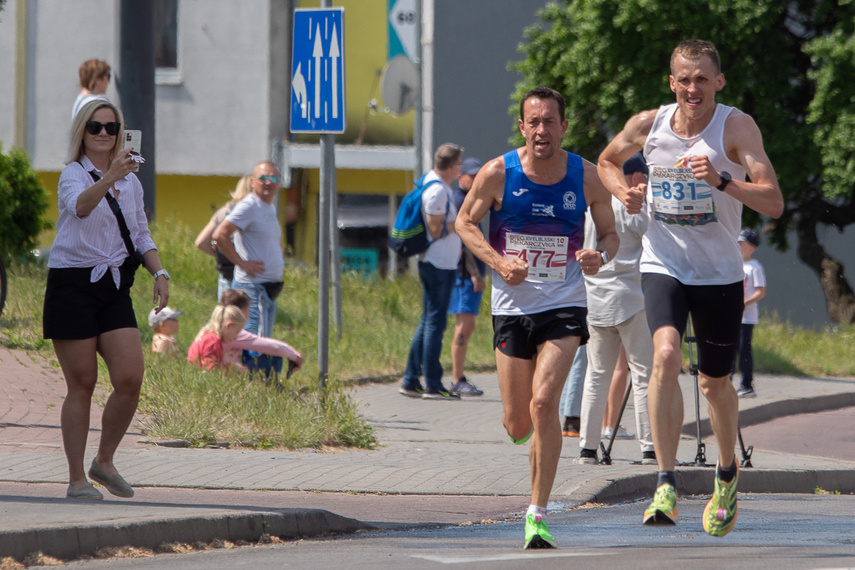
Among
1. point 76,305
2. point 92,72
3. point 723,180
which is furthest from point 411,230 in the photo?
point 723,180

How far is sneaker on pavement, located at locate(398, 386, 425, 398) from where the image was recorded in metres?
12.5

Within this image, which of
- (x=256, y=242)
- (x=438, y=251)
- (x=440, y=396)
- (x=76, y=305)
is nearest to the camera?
(x=76, y=305)

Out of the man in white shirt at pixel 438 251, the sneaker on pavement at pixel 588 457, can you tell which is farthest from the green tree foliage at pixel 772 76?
the sneaker on pavement at pixel 588 457

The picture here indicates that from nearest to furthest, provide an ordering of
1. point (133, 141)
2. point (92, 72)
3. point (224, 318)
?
1. point (133, 141)
2. point (224, 318)
3. point (92, 72)

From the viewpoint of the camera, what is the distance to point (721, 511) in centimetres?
608

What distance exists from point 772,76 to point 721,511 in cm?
1618

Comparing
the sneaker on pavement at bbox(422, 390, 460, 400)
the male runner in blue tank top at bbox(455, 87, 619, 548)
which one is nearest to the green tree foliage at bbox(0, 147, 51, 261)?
the sneaker on pavement at bbox(422, 390, 460, 400)

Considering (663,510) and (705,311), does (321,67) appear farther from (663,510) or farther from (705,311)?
(663,510)

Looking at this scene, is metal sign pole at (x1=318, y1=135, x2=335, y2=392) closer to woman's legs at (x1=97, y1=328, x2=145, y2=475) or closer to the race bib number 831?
woman's legs at (x1=97, y1=328, x2=145, y2=475)

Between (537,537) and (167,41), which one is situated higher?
(167,41)

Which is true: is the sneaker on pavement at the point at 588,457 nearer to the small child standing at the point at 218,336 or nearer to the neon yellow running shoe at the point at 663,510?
the neon yellow running shoe at the point at 663,510

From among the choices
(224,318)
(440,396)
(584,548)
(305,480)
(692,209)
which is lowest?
(440,396)

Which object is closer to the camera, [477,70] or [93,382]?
[93,382]

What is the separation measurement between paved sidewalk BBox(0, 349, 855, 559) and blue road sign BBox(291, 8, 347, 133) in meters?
2.47
